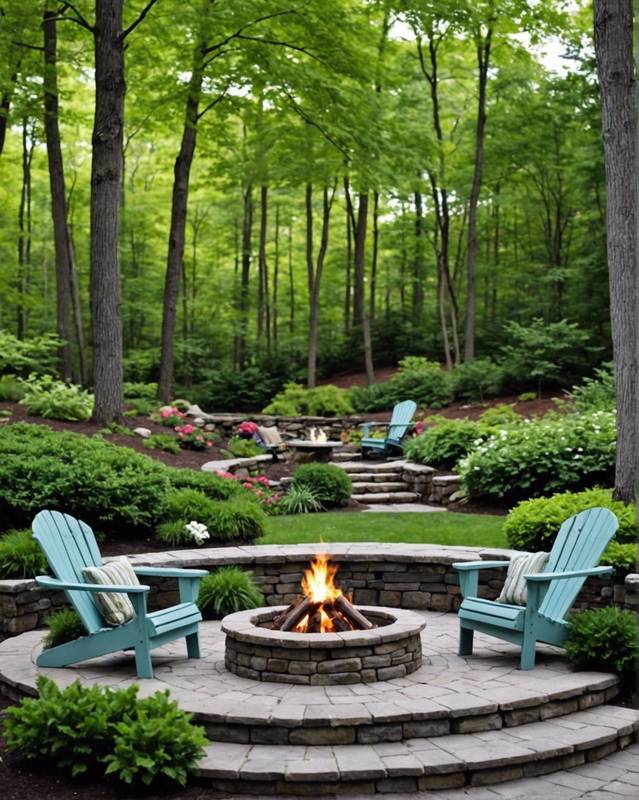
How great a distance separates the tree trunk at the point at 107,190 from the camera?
10.3m

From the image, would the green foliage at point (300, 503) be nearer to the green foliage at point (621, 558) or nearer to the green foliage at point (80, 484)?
the green foliage at point (80, 484)

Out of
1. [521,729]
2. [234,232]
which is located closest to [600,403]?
[521,729]

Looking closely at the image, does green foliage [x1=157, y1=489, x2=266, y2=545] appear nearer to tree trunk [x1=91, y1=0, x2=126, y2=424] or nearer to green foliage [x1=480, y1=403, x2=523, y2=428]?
tree trunk [x1=91, y1=0, x2=126, y2=424]

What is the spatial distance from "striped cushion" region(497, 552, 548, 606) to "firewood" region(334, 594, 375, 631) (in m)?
0.88

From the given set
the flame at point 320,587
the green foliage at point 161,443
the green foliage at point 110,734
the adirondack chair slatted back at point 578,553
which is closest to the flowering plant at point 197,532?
the flame at point 320,587

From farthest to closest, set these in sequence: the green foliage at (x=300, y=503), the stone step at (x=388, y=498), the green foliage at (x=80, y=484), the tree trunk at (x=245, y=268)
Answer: the tree trunk at (x=245, y=268)
the stone step at (x=388, y=498)
the green foliage at (x=300, y=503)
the green foliage at (x=80, y=484)

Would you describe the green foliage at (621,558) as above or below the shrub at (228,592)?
above

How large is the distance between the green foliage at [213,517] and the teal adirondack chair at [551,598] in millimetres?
2781

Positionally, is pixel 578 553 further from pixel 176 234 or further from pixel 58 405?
pixel 176 234

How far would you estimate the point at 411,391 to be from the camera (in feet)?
54.0

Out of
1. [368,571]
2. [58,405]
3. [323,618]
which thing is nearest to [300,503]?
[368,571]

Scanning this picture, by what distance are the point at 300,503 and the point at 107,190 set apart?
15.2 ft

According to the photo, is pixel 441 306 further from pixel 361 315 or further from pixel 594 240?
pixel 594 240

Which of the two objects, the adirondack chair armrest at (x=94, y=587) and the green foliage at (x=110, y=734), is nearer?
the green foliage at (x=110, y=734)
